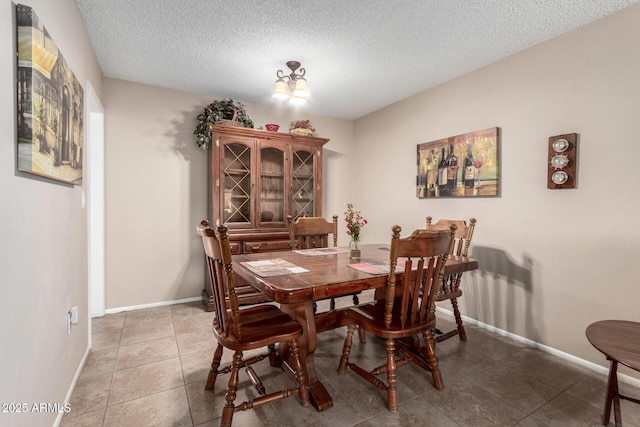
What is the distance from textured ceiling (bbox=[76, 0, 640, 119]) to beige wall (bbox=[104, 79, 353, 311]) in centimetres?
29

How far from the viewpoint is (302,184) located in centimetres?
397

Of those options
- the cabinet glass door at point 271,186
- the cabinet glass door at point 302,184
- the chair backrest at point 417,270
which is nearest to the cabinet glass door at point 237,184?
the cabinet glass door at point 271,186

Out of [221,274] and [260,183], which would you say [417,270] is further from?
[260,183]

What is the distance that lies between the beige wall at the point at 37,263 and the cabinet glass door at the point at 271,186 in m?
1.86

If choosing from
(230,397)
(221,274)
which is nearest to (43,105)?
(221,274)

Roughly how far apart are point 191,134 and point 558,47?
3.65m

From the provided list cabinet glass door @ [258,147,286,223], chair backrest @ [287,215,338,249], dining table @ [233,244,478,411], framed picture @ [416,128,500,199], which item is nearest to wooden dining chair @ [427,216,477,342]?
dining table @ [233,244,478,411]

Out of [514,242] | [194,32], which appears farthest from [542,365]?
[194,32]

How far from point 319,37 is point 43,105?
6.18 feet

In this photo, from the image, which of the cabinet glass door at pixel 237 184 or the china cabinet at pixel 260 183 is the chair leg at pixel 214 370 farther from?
the cabinet glass door at pixel 237 184

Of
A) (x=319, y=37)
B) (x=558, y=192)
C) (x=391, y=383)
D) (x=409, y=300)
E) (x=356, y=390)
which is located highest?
(x=319, y=37)

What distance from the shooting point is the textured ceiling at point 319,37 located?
2090 mm

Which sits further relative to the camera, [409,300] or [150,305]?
[150,305]

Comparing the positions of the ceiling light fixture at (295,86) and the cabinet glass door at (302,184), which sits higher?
the ceiling light fixture at (295,86)
